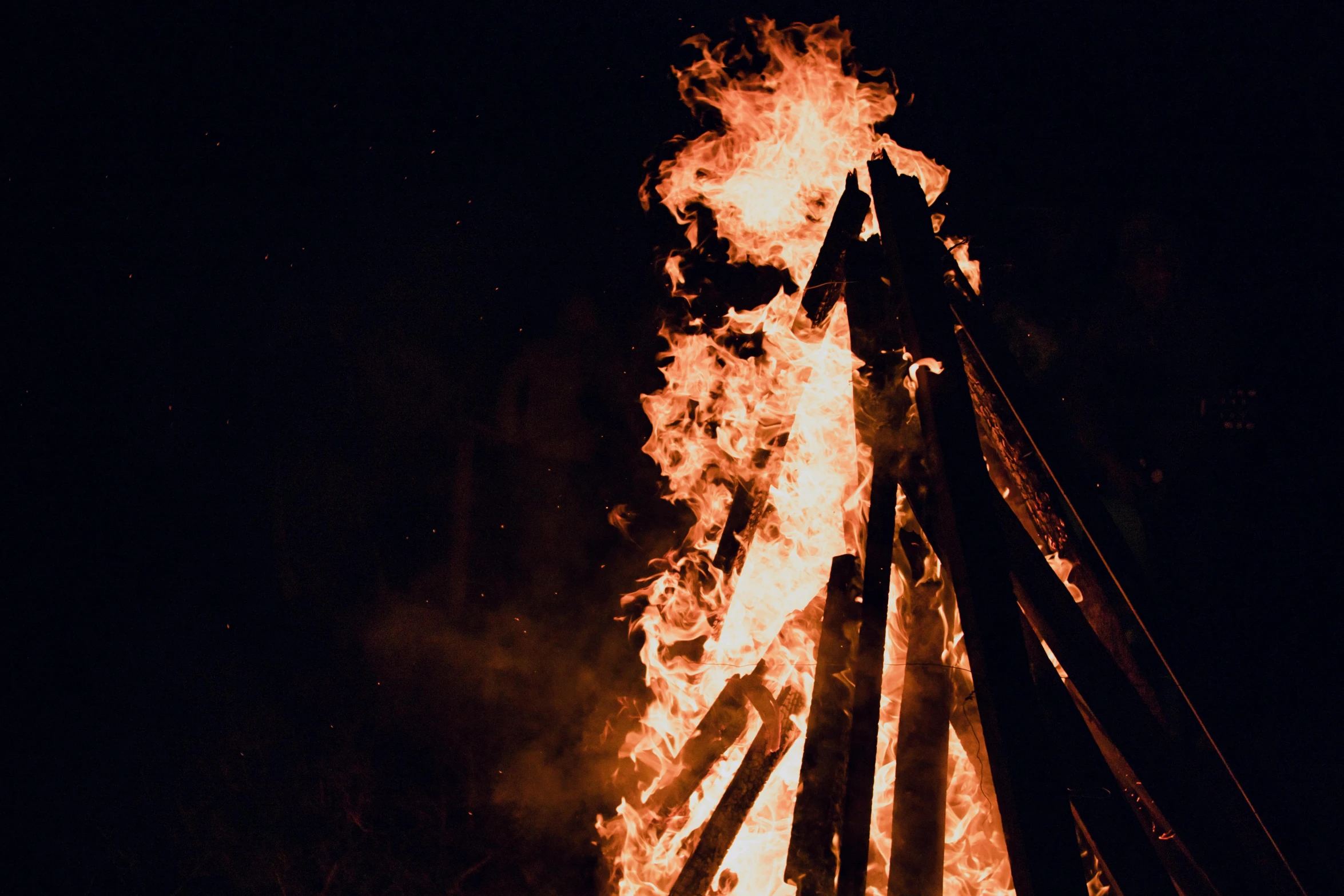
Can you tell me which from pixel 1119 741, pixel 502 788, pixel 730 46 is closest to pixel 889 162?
pixel 1119 741

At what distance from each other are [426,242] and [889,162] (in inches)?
166

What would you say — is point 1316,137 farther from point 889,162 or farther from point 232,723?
point 232,723

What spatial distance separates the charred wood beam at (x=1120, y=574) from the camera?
2.20 metres

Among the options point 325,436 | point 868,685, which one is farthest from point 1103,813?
point 325,436

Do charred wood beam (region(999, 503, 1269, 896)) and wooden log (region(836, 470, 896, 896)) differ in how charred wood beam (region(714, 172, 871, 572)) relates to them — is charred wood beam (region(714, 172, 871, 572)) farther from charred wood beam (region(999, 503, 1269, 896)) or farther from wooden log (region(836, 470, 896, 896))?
charred wood beam (region(999, 503, 1269, 896))

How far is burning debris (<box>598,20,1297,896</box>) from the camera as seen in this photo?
1800 millimetres

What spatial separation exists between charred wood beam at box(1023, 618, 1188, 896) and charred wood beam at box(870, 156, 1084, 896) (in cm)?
14

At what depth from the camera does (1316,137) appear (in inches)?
126

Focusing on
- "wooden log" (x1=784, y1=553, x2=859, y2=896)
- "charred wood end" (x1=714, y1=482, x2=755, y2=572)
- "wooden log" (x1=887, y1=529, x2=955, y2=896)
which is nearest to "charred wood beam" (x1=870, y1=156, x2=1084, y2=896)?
"wooden log" (x1=887, y1=529, x2=955, y2=896)

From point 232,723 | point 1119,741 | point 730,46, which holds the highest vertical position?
point 730,46

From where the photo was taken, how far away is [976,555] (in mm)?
1790

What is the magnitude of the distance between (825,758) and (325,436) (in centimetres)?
507

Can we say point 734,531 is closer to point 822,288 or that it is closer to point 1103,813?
point 822,288

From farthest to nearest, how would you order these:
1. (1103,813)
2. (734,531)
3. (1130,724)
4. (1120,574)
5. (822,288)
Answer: (734,531), (822,288), (1120,574), (1130,724), (1103,813)
